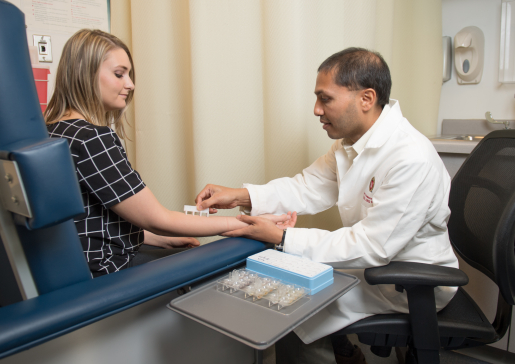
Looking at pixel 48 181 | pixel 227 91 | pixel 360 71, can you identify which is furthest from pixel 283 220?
pixel 48 181

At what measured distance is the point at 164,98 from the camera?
1714mm

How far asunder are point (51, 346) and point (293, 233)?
59cm

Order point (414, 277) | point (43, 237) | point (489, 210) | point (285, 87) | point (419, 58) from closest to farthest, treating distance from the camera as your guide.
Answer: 1. point (43, 237)
2. point (414, 277)
3. point (489, 210)
4. point (285, 87)
5. point (419, 58)

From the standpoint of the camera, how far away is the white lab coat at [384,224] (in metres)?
0.99

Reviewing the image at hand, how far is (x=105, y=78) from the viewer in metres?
1.11

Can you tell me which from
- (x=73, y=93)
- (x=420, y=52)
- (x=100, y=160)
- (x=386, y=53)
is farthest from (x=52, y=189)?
(x=420, y=52)

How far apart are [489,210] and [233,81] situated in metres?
0.98

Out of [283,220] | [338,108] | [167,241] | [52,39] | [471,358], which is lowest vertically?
[471,358]

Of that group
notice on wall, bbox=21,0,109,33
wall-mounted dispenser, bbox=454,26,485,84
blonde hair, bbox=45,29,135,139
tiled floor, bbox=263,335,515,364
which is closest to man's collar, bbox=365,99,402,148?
blonde hair, bbox=45,29,135,139

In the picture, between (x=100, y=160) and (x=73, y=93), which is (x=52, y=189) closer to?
(x=100, y=160)

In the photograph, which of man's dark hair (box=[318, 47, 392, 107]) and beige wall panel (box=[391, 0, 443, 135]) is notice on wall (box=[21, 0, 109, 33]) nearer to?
man's dark hair (box=[318, 47, 392, 107])

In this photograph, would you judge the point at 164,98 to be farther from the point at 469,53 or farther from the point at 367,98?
the point at 469,53

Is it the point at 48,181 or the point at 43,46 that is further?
the point at 43,46

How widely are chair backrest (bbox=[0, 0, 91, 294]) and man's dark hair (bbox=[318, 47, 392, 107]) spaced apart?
83 centimetres
